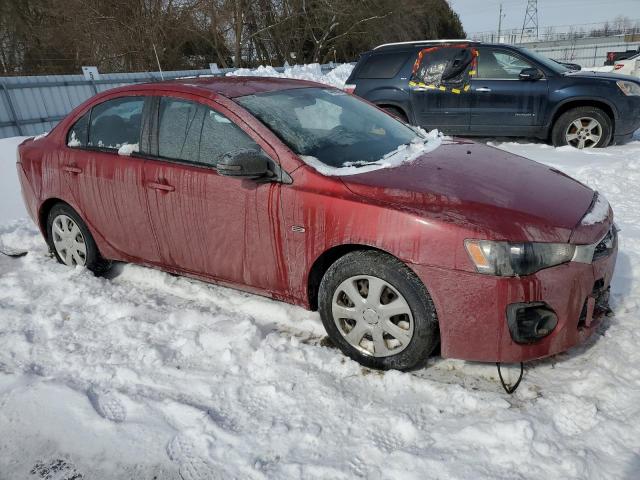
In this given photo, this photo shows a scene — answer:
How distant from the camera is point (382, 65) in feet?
27.5

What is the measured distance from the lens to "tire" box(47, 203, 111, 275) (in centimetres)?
407

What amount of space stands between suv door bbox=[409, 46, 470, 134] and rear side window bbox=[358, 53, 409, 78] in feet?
1.01

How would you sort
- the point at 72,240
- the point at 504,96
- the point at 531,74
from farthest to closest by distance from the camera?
1. the point at 504,96
2. the point at 531,74
3. the point at 72,240

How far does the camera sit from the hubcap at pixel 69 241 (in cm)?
414

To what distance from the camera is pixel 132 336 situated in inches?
126

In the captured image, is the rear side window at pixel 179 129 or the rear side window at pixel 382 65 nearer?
the rear side window at pixel 179 129

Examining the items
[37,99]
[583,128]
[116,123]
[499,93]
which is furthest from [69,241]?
[37,99]

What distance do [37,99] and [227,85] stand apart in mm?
10303

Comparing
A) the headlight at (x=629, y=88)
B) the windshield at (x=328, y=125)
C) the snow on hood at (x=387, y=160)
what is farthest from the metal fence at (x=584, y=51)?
the snow on hood at (x=387, y=160)

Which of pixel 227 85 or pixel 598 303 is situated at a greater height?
pixel 227 85

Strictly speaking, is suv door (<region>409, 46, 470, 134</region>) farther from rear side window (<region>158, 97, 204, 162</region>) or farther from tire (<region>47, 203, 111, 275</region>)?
tire (<region>47, 203, 111, 275</region>)

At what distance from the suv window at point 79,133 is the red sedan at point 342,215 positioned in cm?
2

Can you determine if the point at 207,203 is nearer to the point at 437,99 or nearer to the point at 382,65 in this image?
the point at 437,99

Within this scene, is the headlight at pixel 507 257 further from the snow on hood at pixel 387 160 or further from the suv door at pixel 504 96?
the suv door at pixel 504 96
